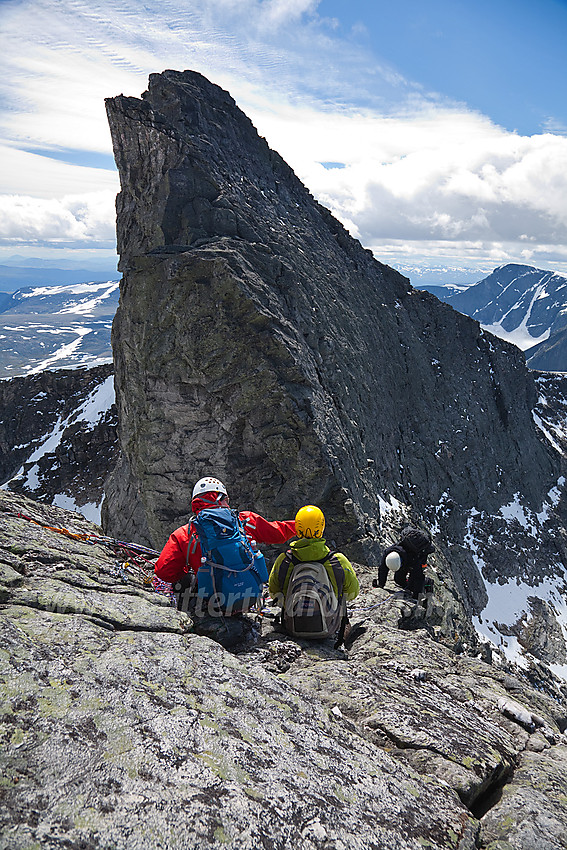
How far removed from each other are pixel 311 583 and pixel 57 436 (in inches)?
2612

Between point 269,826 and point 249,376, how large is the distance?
24.5 metres

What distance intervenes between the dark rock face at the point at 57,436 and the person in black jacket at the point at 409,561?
50.3 meters

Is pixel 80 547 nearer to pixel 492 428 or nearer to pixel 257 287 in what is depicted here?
pixel 257 287

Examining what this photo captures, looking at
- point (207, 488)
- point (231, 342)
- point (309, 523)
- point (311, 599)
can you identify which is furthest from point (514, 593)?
point (207, 488)

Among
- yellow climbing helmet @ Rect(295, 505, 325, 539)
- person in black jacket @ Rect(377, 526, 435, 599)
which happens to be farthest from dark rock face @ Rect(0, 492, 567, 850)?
person in black jacket @ Rect(377, 526, 435, 599)

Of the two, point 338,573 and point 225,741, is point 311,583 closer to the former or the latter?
point 338,573

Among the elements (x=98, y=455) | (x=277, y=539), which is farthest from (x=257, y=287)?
(x=98, y=455)

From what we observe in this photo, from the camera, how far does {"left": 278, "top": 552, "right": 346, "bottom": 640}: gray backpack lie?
888 centimetres

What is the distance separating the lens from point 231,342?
90.7 ft

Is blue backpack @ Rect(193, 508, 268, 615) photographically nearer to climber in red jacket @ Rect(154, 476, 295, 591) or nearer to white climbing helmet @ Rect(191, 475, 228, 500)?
climber in red jacket @ Rect(154, 476, 295, 591)

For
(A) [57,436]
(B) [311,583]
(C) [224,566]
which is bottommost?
(A) [57,436]

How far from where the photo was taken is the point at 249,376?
27547 millimetres

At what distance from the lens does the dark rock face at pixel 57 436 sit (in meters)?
61.0

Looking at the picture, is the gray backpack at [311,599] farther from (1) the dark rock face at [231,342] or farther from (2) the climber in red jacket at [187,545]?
(1) the dark rock face at [231,342]
